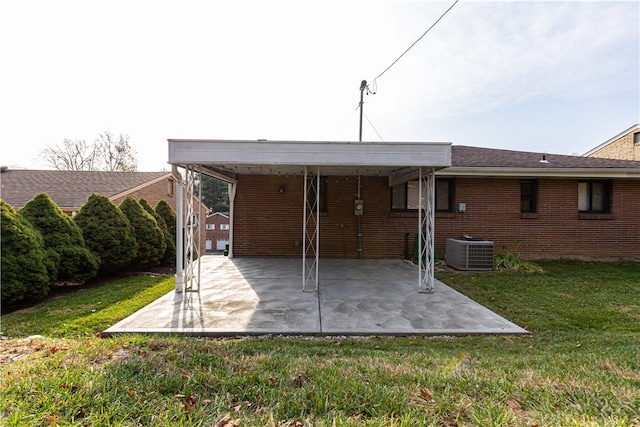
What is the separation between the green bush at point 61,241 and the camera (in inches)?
261

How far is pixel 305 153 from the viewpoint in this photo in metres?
5.69

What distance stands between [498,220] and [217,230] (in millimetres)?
35740

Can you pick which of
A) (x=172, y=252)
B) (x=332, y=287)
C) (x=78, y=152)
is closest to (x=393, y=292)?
(x=332, y=287)

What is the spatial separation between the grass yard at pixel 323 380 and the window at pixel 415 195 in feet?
19.8

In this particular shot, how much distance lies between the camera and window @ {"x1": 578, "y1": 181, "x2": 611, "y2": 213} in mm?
10383

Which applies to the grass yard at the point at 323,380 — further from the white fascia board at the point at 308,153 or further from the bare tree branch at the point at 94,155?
the bare tree branch at the point at 94,155

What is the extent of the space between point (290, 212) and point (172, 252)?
425 centimetres

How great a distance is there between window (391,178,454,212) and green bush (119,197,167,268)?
7.69 m

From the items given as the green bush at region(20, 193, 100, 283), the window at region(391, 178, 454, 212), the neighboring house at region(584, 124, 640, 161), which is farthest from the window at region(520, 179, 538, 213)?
the neighboring house at region(584, 124, 640, 161)

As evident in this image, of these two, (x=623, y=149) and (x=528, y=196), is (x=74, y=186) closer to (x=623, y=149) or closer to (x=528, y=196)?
(x=528, y=196)

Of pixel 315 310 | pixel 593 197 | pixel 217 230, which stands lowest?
pixel 217 230

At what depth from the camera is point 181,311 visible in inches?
205

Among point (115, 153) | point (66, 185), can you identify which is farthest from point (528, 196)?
point (115, 153)

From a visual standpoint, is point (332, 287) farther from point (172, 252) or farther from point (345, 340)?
point (172, 252)
